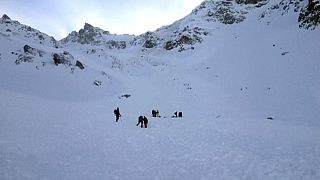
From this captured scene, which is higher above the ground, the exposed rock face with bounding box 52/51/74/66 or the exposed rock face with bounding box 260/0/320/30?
the exposed rock face with bounding box 260/0/320/30

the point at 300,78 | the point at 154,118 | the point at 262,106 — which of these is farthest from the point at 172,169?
the point at 300,78

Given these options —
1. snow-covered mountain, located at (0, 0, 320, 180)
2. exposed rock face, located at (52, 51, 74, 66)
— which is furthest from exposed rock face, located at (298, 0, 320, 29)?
exposed rock face, located at (52, 51, 74, 66)

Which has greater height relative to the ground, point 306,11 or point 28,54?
Result: point 306,11

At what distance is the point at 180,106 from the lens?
35.2 metres

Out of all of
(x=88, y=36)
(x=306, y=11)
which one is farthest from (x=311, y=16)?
(x=88, y=36)

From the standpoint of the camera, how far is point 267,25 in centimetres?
5656

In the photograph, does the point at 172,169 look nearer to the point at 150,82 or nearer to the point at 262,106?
the point at 262,106

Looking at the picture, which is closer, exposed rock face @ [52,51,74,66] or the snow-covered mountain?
the snow-covered mountain

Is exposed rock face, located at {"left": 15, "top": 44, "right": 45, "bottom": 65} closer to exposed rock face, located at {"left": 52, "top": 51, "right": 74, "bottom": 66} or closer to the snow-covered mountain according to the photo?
the snow-covered mountain

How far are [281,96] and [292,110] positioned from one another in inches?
152

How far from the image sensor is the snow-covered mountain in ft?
45.3

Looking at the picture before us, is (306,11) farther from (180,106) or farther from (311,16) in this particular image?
(180,106)

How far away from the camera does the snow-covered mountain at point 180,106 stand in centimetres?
1381

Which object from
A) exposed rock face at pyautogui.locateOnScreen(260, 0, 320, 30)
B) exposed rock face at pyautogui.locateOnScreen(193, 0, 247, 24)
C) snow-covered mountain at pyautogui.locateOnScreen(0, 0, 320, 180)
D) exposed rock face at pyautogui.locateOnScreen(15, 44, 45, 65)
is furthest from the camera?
exposed rock face at pyautogui.locateOnScreen(193, 0, 247, 24)
